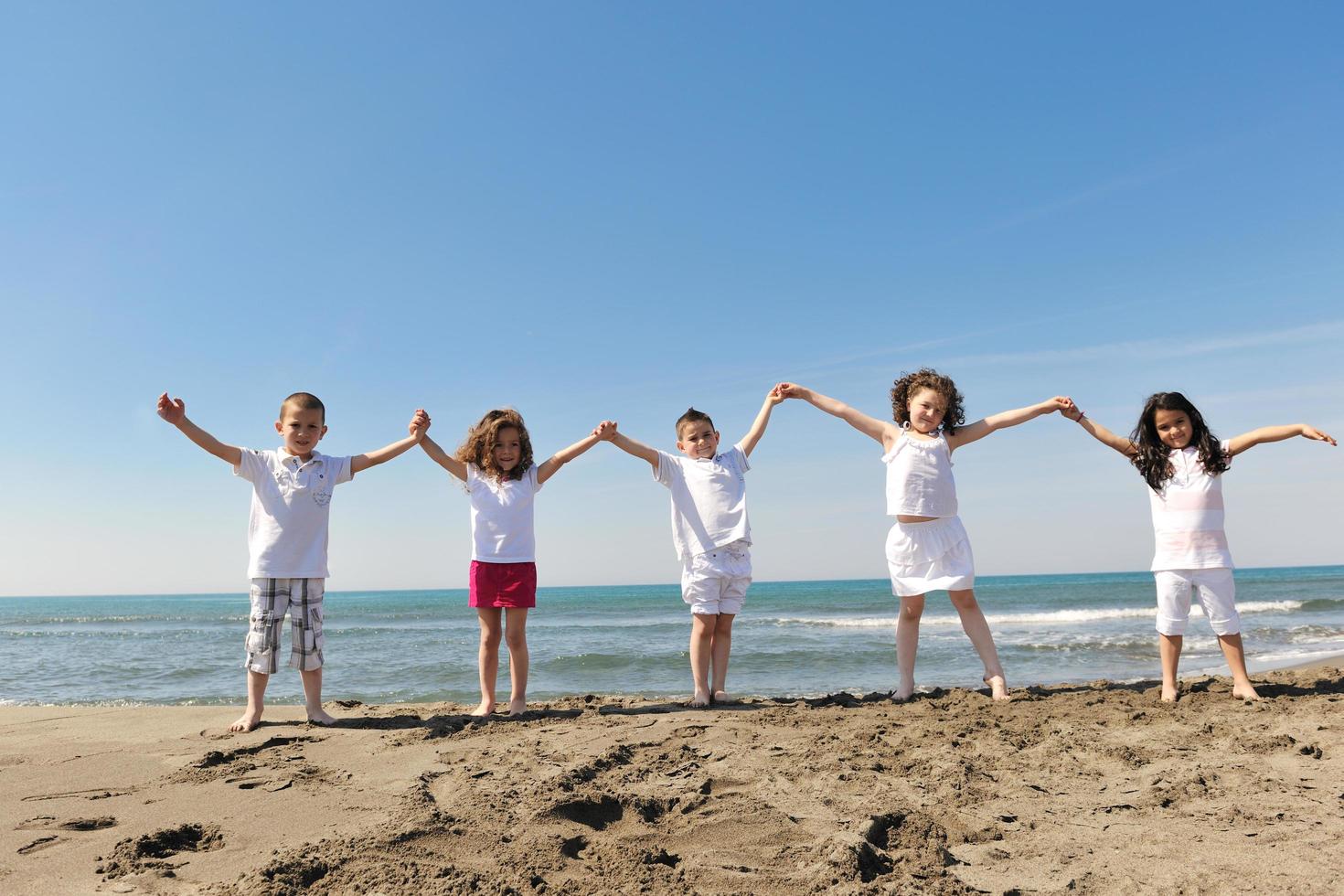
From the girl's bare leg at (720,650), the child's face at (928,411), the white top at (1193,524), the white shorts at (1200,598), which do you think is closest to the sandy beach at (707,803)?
the white shorts at (1200,598)

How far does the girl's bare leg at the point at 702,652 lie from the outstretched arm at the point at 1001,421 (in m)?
2.01

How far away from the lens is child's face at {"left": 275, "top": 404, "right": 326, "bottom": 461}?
4863mm

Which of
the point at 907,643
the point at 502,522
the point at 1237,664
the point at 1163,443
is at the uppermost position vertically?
the point at 1163,443

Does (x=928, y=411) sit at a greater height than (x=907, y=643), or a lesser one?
greater

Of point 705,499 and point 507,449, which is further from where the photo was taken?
point 705,499

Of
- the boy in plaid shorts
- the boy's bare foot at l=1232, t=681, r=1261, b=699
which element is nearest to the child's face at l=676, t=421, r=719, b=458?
the boy in plaid shorts

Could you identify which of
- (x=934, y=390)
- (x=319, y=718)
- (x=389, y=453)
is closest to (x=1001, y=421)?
(x=934, y=390)

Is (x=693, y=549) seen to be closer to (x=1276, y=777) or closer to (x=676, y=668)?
(x=1276, y=777)

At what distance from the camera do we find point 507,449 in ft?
16.8

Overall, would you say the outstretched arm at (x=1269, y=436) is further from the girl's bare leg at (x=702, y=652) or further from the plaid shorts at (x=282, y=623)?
the plaid shorts at (x=282, y=623)

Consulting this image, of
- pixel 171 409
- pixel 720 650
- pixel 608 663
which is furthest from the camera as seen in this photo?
pixel 608 663

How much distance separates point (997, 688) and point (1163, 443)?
196 centimetres

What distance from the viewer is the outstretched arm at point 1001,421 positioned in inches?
205

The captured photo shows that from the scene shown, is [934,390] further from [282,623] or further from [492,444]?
[282,623]
